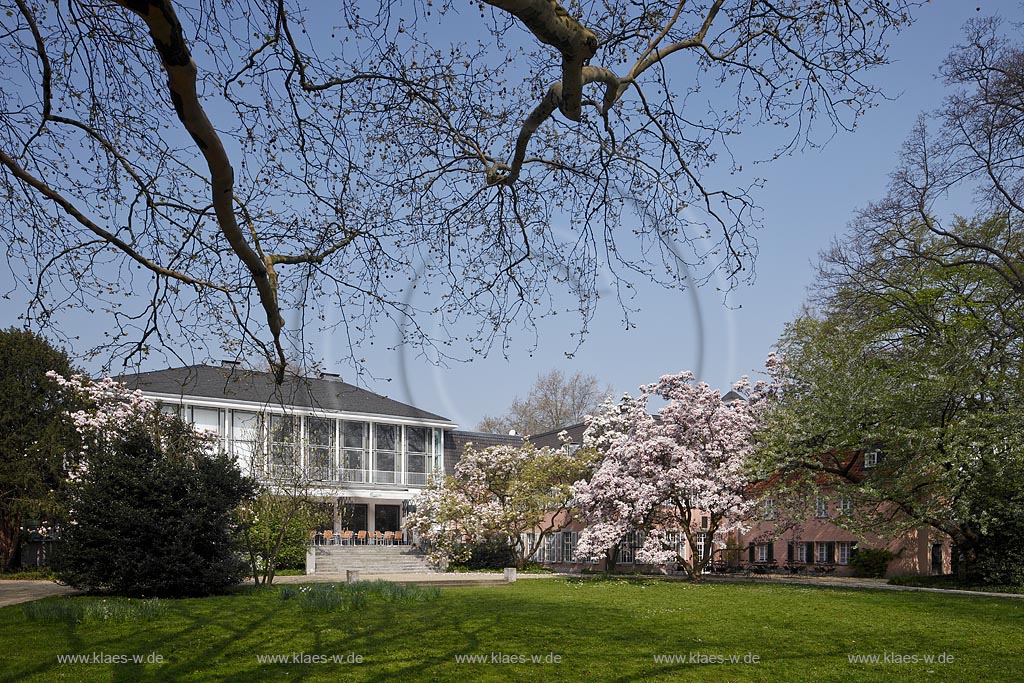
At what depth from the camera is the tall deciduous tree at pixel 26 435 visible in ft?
88.7

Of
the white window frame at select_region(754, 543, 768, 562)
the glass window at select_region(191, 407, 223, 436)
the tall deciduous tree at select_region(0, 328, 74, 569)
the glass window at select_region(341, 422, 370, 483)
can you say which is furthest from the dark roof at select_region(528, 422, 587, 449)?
the tall deciduous tree at select_region(0, 328, 74, 569)

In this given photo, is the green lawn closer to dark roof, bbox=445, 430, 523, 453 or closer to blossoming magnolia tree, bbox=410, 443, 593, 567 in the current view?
blossoming magnolia tree, bbox=410, 443, 593, 567

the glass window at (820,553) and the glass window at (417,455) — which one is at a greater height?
the glass window at (417,455)

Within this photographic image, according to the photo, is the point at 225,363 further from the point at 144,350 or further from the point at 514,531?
the point at 514,531

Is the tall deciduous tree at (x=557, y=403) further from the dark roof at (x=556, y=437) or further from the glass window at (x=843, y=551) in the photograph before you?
the glass window at (x=843, y=551)

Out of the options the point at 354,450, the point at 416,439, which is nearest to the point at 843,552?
the point at 416,439

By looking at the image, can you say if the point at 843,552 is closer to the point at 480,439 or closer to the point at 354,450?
the point at 480,439

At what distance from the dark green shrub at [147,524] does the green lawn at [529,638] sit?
1058 mm

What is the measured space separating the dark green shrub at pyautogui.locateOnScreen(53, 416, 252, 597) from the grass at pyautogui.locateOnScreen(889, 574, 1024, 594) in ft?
57.2

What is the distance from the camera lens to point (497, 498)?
102ft

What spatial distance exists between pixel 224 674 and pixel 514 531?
71.9 ft

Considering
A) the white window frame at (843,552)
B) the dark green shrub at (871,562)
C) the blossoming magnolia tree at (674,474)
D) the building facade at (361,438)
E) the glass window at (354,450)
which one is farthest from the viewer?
the glass window at (354,450)

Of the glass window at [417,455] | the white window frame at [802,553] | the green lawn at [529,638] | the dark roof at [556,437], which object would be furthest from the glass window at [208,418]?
the white window frame at [802,553]

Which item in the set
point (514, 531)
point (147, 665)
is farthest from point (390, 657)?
point (514, 531)
